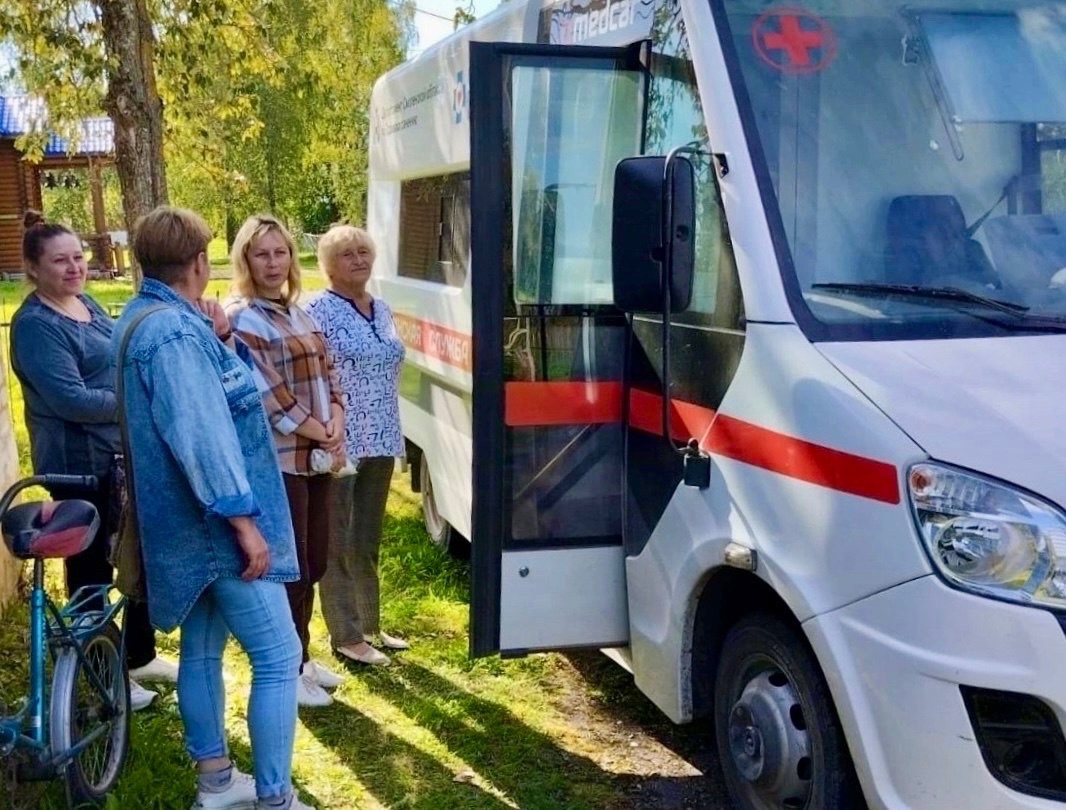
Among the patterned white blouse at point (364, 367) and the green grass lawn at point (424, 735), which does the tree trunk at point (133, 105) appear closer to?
the green grass lawn at point (424, 735)

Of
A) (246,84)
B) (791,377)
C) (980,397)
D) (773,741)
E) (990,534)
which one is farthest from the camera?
(246,84)

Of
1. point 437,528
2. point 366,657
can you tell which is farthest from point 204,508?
point 437,528

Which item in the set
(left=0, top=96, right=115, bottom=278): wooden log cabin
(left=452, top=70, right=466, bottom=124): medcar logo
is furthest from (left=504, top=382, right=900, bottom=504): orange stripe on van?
(left=0, top=96, right=115, bottom=278): wooden log cabin

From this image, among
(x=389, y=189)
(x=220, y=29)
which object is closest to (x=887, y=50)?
(x=389, y=189)

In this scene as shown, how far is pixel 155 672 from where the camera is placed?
16.0 feet

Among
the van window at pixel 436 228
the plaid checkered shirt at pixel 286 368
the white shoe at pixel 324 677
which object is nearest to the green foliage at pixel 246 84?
the van window at pixel 436 228

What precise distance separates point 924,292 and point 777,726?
48.6 inches

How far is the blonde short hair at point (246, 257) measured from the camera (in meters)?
4.39

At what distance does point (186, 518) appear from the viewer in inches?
126

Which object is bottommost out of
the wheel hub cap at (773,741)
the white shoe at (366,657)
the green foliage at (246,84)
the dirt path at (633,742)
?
the dirt path at (633,742)

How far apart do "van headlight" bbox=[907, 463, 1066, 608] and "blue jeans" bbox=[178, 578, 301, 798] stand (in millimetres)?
1808

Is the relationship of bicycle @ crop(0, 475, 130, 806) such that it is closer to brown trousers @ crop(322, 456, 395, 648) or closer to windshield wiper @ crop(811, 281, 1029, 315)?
brown trousers @ crop(322, 456, 395, 648)

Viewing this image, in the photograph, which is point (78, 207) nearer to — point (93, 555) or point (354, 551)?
point (354, 551)

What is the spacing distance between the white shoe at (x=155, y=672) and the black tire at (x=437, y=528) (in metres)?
1.84
